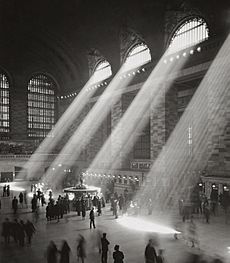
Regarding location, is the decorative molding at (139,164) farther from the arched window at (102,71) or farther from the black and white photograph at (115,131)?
the arched window at (102,71)

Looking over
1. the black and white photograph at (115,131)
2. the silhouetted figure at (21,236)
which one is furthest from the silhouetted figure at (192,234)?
the silhouetted figure at (21,236)

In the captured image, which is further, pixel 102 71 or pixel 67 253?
pixel 102 71

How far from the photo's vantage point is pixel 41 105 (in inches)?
1818

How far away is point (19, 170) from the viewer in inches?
1556

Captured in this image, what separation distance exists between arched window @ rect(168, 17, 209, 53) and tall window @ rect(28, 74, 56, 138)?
22.5 metres

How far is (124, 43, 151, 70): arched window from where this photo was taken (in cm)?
3156

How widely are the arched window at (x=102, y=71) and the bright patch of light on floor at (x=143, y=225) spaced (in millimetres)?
22117

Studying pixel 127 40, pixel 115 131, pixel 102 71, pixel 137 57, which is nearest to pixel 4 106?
pixel 102 71

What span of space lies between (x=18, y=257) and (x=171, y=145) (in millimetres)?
19642

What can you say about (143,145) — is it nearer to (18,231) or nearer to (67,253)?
(18,231)

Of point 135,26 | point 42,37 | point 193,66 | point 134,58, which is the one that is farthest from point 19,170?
point 193,66

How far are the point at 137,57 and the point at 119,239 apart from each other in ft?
71.9

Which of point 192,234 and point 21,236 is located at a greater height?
point 192,234

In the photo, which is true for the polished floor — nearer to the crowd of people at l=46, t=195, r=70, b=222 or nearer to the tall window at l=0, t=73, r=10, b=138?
the crowd of people at l=46, t=195, r=70, b=222
